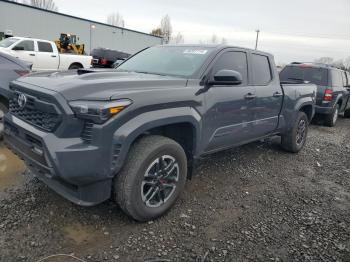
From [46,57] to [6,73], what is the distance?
32.7 feet

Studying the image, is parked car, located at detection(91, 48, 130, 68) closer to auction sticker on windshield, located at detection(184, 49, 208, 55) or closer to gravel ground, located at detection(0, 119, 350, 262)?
auction sticker on windshield, located at detection(184, 49, 208, 55)

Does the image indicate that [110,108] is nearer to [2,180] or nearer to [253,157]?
[2,180]

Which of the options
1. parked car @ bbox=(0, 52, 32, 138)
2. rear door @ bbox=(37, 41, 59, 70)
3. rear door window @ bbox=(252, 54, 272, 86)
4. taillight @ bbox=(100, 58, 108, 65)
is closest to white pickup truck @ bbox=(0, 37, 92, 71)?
rear door @ bbox=(37, 41, 59, 70)

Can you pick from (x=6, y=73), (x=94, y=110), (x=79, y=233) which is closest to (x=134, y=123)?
(x=94, y=110)

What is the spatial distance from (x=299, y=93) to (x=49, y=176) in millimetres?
4656

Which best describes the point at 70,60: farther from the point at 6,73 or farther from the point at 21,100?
the point at 21,100

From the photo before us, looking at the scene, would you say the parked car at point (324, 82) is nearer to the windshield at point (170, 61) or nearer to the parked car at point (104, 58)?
the windshield at point (170, 61)

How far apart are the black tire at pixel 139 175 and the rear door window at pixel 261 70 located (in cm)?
207

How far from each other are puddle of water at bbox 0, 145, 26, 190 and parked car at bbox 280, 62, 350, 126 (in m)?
7.39

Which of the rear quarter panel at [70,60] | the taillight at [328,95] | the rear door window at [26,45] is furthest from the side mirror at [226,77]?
the rear quarter panel at [70,60]

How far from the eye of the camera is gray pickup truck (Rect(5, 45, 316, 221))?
104 inches

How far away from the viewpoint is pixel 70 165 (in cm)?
258

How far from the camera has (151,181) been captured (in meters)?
3.17

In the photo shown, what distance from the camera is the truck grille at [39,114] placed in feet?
8.91
